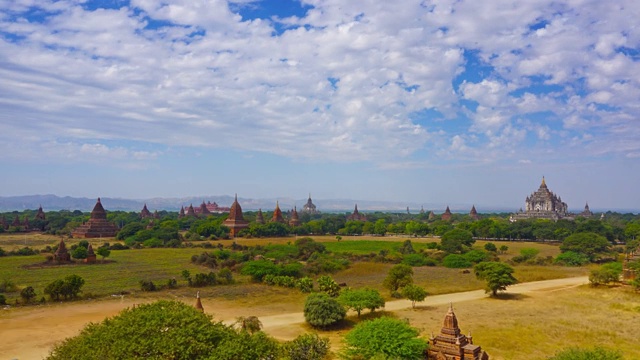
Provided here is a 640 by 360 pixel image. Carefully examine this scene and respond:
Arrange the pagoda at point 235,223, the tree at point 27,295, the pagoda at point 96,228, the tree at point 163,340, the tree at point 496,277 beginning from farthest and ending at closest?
the pagoda at point 235,223, the pagoda at point 96,228, the tree at point 496,277, the tree at point 27,295, the tree at point 163,340

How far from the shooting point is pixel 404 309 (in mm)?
35031

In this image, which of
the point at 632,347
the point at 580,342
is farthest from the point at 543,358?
the point at 632,347

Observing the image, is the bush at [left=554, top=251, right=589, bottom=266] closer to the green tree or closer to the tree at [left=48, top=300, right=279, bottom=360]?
the green tree

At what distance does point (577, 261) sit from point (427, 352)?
47.1m

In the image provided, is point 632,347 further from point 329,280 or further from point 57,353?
point 57,353

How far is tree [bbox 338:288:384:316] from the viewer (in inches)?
1251

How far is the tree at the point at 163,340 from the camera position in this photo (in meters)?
16.0

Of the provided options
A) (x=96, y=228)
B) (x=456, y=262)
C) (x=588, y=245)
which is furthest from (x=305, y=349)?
(x=96, y=228)

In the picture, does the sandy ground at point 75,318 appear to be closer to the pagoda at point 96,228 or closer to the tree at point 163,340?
the tree at point 163,340

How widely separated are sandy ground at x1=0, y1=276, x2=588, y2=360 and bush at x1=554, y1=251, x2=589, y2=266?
25.5m

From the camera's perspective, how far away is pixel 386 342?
21828 millimetres

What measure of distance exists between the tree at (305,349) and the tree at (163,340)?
2481 millimetres

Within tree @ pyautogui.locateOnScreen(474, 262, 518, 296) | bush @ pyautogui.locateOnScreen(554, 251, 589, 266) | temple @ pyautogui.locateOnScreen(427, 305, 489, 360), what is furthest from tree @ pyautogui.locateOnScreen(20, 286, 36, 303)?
bush @ pyautogui.locateOnScreen(554, 251, 589, 266)

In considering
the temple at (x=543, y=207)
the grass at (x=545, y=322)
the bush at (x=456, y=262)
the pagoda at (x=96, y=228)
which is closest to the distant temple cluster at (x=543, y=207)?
the temple at (x=543, y=207)
